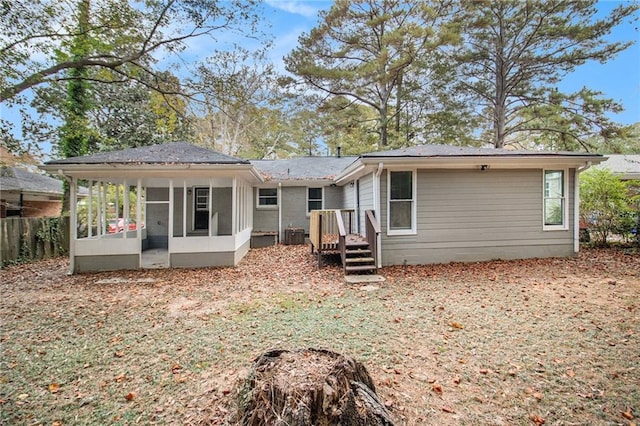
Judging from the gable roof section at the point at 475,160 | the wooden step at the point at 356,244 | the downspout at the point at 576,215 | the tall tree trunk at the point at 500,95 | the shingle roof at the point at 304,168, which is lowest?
the wooden step at the point at 356,244

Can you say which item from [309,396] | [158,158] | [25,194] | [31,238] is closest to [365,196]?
[158,158]

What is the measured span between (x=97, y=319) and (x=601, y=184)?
46.2ft

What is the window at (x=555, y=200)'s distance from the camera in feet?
27.1

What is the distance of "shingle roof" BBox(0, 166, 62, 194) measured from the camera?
40.7ft

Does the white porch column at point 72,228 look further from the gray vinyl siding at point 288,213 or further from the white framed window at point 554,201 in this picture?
the white framed window at point 554,201

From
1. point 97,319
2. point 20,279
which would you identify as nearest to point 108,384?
point 97,319

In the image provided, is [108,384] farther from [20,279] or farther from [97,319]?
[20,279]

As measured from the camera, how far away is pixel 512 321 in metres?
4.18

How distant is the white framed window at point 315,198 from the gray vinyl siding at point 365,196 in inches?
152

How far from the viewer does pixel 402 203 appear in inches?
310

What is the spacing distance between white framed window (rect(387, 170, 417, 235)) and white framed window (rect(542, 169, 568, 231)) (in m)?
3.91

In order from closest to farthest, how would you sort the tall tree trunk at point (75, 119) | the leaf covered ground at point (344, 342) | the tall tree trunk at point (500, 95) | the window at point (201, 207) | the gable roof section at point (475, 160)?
the leaf covered ground at point (344, 342)
the gable roof section at point (475, 160)
the tall tree trunk at point (75, 119)
the window at point (201, 207)
the tall tree trunk at point (500, 95)

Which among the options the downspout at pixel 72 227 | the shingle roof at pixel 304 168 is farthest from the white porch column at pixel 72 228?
the shingle roof at pixel 304 168

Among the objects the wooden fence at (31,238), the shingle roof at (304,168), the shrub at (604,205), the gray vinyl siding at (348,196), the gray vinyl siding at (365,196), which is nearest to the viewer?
the gray vinyl siding at (365,196)
